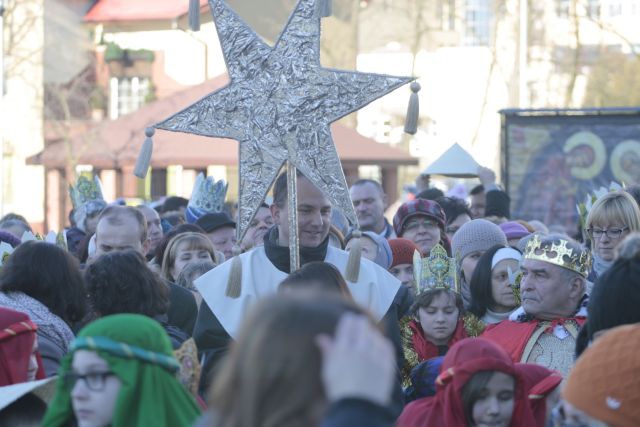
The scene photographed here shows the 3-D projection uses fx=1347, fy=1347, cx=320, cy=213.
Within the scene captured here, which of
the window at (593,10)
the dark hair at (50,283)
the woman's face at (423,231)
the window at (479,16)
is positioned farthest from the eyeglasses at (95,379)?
the window at (479,16)

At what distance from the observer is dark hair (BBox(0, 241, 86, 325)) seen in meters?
5.54

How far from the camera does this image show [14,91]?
3709 cm

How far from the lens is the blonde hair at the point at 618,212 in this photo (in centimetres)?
677

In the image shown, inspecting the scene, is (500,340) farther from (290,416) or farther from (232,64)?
(290,416)

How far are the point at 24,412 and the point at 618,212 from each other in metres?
Answer: 3.39

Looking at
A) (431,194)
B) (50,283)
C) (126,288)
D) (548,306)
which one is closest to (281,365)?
(126,288)

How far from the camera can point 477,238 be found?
26.1 ft

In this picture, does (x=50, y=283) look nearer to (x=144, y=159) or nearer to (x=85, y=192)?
(x=144, y=159)

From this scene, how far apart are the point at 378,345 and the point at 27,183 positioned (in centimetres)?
3595

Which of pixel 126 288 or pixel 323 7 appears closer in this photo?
pixel 126 288

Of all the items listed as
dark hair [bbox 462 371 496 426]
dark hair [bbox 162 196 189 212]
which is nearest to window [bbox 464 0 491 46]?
dark hair [bbox 162 196 189 212]

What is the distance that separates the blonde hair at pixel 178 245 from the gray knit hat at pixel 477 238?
145 cm

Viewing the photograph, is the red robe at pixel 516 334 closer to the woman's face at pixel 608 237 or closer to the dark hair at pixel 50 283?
the woman's face at pixel 608 237

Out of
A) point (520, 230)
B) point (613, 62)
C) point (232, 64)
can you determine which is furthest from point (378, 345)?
point (613, 62)
